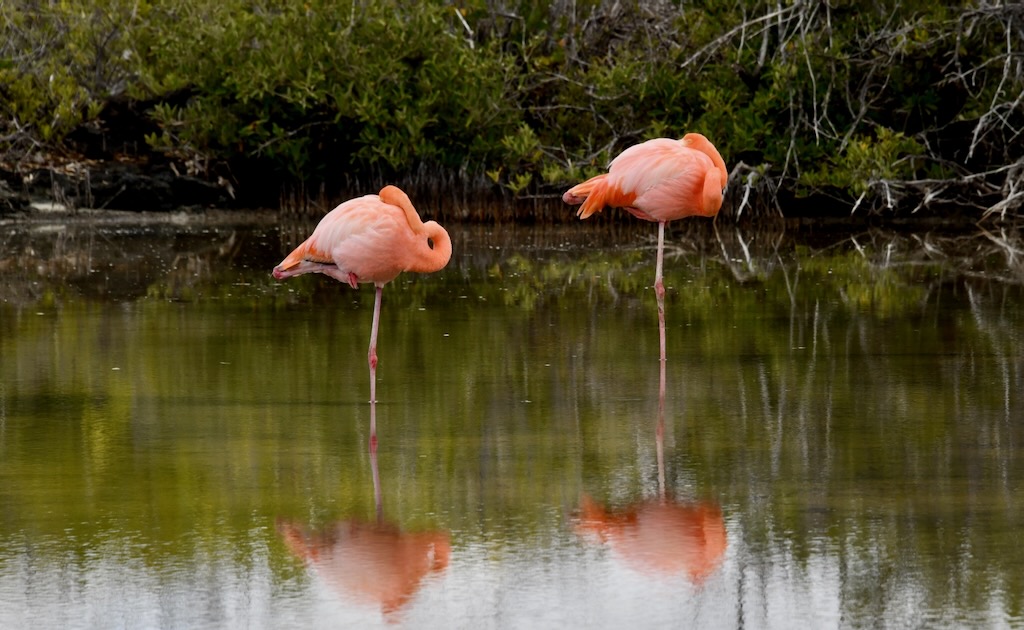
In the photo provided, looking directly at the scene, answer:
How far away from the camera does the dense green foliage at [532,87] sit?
1634cm

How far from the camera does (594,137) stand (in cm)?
1780

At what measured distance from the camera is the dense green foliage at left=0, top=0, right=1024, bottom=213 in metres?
16.3

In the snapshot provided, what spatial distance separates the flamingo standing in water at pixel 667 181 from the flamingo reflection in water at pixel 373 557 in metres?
4.52

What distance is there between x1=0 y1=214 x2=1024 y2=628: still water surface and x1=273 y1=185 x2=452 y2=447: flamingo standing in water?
528mm

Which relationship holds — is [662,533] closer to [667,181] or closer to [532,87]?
[667,181]

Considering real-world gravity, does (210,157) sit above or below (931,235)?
above

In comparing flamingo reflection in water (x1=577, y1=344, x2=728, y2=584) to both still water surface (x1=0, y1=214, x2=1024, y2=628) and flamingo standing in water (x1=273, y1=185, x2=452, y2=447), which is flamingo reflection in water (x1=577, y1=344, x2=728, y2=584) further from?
flamingo standing in water (x1=273, y1=185, x2=452, y2=447)

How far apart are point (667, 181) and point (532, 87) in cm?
869

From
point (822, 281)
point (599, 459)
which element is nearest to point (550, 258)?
point (822, 281)

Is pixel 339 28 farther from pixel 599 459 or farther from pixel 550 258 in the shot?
pixel 599 459

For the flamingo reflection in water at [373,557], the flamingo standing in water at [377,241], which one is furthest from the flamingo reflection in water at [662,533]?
the flamingo standing in water at [377,241]

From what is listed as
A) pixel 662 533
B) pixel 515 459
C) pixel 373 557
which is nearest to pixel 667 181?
pixel 515 459

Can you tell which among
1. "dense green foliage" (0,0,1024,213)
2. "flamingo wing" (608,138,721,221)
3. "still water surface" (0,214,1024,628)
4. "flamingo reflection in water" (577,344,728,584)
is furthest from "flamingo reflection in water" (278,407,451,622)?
"dense green foliage" (0,0,1024,213)

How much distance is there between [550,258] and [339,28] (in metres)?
5.30
